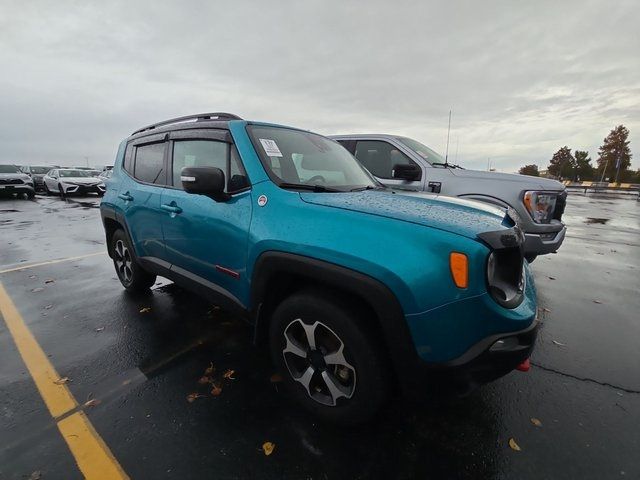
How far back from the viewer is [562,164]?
214ft

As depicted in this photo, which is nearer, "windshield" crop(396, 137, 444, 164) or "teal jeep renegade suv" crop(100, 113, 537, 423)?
"teal jeep renegade suv" crop(100, 113, 537, 423)

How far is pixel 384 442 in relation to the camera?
79.8 inches

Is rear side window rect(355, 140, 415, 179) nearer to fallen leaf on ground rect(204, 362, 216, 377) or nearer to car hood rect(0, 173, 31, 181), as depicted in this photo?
fallen leaf on ground rect(204, 362, 216, 377)

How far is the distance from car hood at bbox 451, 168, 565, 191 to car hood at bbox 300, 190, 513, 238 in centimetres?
274

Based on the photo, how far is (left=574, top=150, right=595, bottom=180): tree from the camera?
193ft

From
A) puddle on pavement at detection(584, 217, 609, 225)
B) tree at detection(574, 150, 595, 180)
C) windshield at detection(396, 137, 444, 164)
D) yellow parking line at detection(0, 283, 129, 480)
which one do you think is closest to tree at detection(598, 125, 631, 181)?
tree at detection(574, 150, 595, 180)

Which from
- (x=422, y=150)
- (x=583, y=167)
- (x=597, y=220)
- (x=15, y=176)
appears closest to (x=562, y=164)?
(x=583, y=167)

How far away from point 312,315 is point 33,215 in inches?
542

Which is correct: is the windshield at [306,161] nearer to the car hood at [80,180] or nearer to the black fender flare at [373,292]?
the black fender flare at [373,292]

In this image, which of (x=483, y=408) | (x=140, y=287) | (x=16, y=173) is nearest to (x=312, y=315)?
(x=483, y=408)

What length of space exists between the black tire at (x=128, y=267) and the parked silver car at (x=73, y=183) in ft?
55.7

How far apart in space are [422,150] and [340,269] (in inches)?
177

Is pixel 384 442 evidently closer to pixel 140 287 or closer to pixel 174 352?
pixel 174 352

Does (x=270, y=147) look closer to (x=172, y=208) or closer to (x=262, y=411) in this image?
(x=172, y=208)
